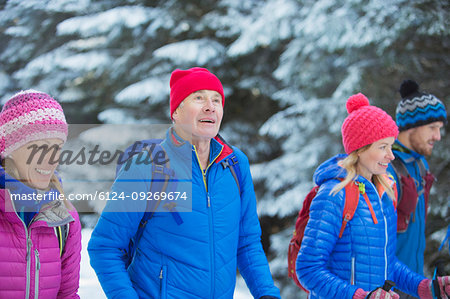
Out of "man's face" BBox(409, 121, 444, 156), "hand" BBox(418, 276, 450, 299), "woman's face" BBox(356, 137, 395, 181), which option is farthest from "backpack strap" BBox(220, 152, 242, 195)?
"man's face" BBox(409, 121, 444, 156)

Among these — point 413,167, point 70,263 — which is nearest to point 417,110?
point 413,167

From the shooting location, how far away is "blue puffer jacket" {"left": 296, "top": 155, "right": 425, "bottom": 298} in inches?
95.1

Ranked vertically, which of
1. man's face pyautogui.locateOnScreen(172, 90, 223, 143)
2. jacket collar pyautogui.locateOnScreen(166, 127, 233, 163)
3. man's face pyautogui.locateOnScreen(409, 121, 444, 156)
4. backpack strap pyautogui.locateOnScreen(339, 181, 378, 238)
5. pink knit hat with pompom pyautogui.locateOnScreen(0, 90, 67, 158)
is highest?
pink knit hat with pompom pyautogui.locateOnScreen(0, 90, 67, 158)

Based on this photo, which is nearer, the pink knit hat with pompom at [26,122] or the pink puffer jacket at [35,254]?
the pink puffer jacket at [35,254]

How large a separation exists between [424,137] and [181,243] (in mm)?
2620

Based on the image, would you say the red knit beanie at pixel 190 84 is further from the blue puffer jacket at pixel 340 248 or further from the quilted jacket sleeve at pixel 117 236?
the blue puffer jacket at pixel 340 248

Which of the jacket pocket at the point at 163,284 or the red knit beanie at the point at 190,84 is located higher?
the red knit beanie at the point at 190,84

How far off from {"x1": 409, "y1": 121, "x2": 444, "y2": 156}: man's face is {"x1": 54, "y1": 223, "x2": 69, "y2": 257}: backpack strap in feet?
9.83

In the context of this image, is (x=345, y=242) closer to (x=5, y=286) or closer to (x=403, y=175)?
(x=403, y=175)

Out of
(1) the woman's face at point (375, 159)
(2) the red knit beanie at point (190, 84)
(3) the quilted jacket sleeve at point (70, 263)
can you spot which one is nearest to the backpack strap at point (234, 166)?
(2) the red knit beanie at point (190, 84)

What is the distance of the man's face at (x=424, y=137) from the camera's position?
3.67 metres

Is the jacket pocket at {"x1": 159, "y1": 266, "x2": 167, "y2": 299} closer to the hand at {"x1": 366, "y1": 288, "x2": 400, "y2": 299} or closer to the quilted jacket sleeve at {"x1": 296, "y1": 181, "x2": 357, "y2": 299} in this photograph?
the quilted jacket sleeve at {"x1": 296, "y1": 181, "x2": 357, "y2": 299}

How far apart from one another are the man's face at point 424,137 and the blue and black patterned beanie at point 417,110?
39mm

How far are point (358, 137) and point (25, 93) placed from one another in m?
2.00
